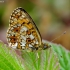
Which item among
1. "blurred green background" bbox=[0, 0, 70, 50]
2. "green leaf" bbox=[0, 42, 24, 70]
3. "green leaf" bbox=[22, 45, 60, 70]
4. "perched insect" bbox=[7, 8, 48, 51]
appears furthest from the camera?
"blurred green background" bbox=[0, 0, 70, 50]

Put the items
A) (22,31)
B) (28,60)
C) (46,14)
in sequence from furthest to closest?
(46,14)
(22,31)
(28,60)

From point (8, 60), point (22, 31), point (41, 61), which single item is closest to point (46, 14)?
point (22, 31)

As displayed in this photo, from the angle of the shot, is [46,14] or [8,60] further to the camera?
[46,14]

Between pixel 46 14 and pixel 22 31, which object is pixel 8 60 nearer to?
pixel 22 31

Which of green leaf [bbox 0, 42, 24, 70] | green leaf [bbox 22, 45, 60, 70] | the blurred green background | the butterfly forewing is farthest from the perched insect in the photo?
the blurred green background

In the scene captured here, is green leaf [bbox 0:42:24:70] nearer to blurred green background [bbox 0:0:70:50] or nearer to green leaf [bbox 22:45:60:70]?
green leaf [bbox 22:45:60:70]

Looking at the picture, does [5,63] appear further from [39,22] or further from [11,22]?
[39,22]

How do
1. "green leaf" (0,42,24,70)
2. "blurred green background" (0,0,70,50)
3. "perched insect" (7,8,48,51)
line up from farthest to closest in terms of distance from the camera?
"blurred green background" (0,0,70,50), "perched insect" (7,8,48,51), "green leaf" (0,42,24,70)

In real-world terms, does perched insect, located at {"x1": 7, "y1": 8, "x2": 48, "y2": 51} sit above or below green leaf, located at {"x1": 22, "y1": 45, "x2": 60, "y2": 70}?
above
